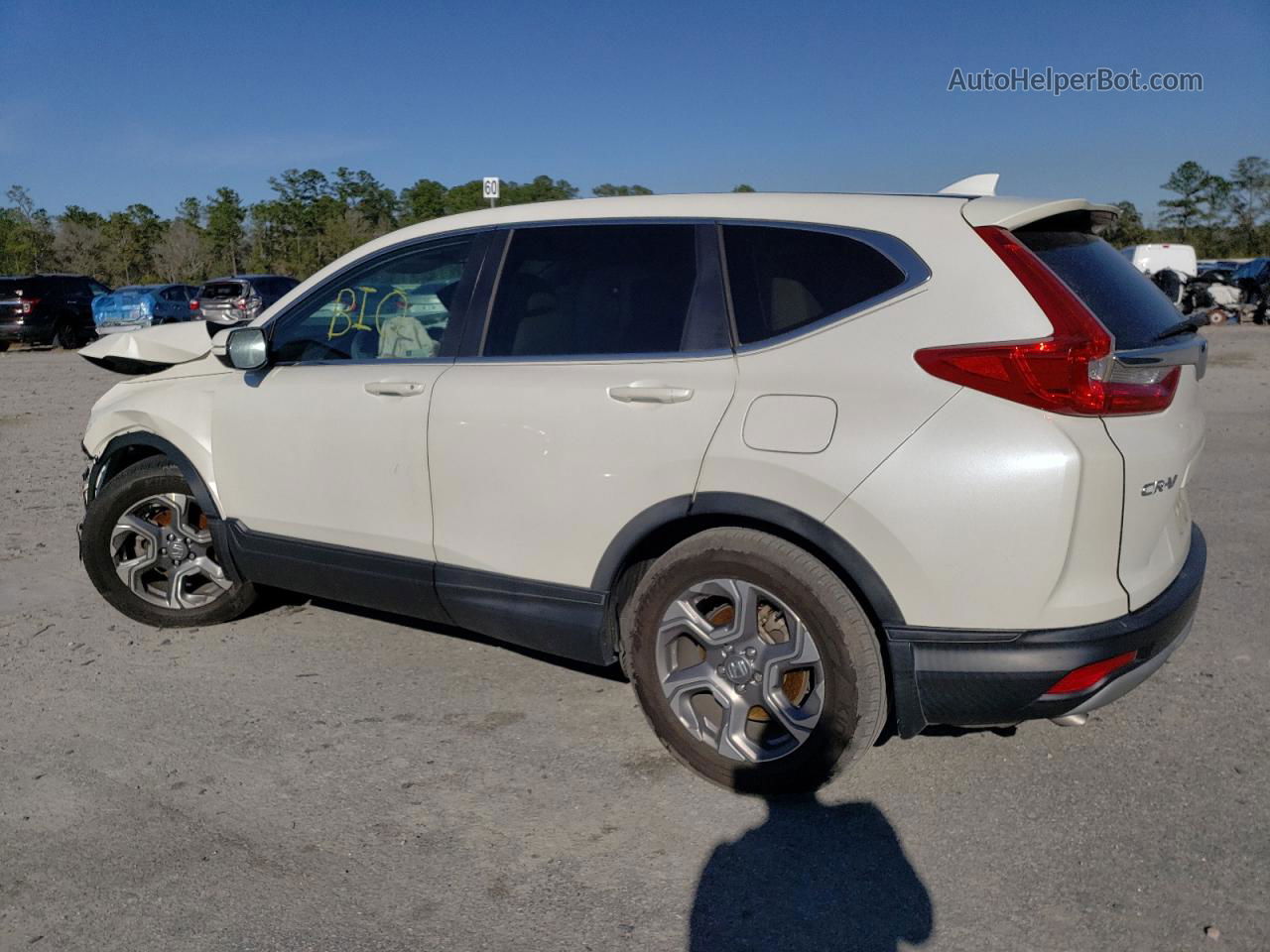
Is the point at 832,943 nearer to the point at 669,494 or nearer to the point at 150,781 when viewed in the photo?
the point at 669,494

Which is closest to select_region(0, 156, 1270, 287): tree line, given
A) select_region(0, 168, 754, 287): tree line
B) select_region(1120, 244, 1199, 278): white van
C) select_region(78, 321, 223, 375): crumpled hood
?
select_region(0, 168, 754, 287): tree line

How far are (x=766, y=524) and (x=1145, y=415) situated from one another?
110 cm

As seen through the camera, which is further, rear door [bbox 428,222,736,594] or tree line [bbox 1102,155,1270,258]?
tree line [bbox 1102,155,1270,258]

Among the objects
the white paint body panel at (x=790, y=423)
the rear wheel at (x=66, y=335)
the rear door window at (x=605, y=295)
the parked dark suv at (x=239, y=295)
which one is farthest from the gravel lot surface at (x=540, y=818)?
the rear wheel at (x=66, y=335)

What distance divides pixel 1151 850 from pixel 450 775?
84.3 inches

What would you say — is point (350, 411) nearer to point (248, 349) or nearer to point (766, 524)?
point (248, 349)

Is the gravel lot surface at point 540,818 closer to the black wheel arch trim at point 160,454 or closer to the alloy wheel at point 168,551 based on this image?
the alloy wheel at point 168,551

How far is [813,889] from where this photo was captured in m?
2.89

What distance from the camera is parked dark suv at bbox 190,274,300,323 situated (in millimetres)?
24609

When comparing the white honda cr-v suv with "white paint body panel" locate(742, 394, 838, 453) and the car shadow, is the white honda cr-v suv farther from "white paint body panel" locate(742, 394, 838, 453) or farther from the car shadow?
the car shadow

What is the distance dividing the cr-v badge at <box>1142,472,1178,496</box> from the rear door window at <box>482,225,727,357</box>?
128 centimetres

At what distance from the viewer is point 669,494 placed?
334 cm

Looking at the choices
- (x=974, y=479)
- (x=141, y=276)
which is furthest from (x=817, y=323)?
(x=141, y=276)

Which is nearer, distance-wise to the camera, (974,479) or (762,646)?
(974,479)
